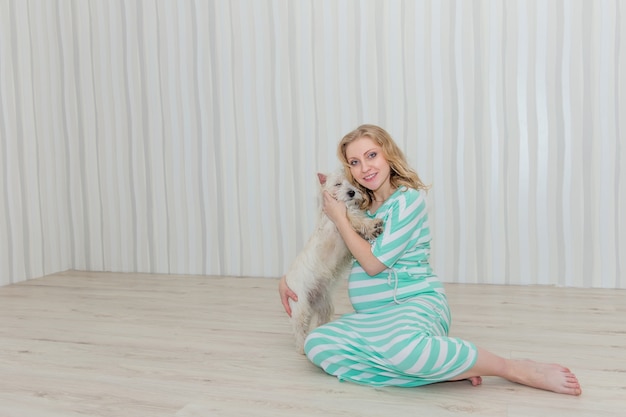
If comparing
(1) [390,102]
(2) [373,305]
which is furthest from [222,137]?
(2) [373,305]

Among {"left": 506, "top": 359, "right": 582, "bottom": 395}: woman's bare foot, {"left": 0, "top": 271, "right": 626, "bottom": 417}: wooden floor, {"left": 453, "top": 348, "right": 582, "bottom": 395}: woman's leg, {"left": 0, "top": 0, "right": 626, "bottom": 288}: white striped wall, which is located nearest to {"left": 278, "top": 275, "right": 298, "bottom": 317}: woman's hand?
{"left": 0, "top": 271, "right": 626, "bottom": 417}: wooden floor

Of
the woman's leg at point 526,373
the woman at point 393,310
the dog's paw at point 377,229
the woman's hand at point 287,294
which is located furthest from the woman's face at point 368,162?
the woman's leg at point 526,373

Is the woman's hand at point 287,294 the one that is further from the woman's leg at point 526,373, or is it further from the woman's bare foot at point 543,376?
the woman's bare foot at point 543,376

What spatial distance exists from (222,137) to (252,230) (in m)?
0.55

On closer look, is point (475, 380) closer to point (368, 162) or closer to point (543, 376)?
point (543, 376)

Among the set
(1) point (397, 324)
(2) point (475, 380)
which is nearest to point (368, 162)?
(1) point (397, 324)

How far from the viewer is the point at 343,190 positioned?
2.12m

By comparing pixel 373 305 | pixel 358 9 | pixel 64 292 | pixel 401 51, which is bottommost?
pixel 64 292

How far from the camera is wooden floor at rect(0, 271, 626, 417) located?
1718 millimetres

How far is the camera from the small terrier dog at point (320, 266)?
2121mm

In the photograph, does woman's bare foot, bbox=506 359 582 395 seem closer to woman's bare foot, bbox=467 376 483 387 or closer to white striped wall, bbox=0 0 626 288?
A: woman's bare foot, bbox=467 376 483 387

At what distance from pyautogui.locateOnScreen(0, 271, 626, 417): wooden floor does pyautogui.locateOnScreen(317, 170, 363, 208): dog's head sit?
1.75ft

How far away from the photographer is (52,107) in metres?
3.98

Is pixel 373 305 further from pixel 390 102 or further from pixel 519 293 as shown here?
pixel 390 102
